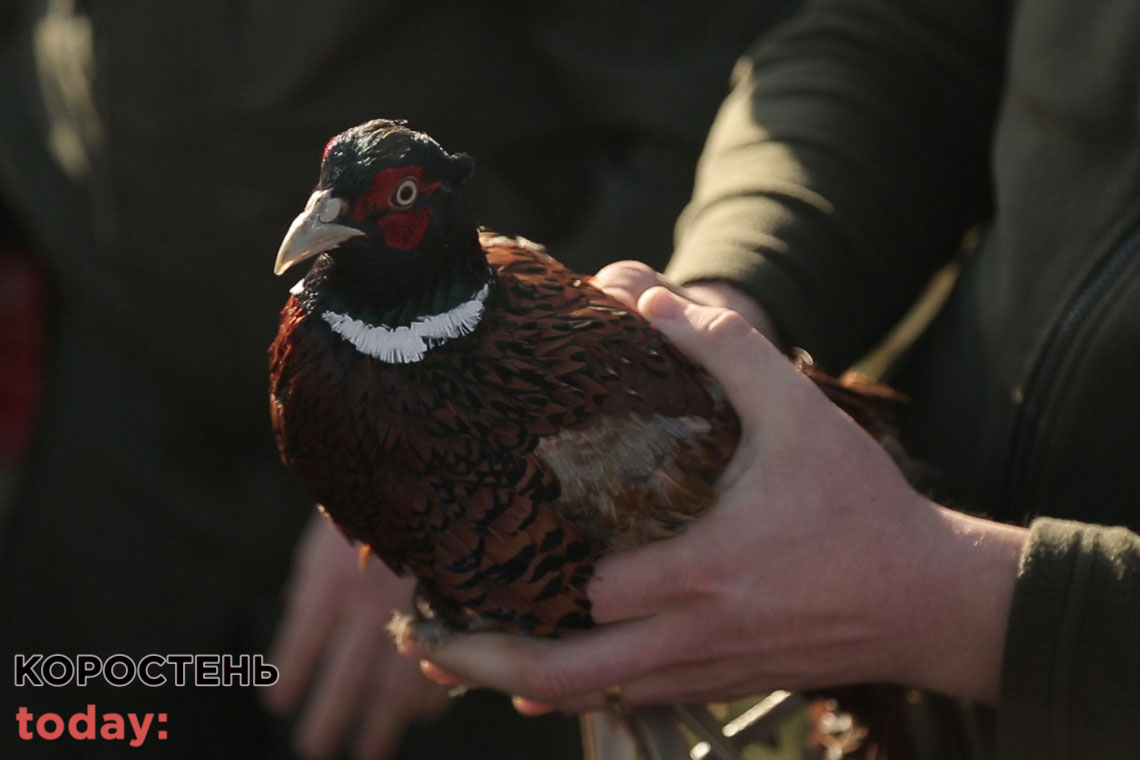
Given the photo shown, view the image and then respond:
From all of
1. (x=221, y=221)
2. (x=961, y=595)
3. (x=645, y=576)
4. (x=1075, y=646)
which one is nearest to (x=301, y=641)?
(x=221, y=221)

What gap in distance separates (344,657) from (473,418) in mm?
964

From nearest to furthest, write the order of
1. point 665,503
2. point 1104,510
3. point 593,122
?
point 665,503 → point 1104,510 → point 593,122

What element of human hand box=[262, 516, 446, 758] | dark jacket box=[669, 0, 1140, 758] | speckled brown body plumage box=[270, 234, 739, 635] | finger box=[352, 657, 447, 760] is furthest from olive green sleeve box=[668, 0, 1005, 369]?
finger box=[352, 657, 447, 760]

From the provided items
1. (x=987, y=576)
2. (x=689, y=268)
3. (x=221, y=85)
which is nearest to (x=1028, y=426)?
(x=987, y=576)

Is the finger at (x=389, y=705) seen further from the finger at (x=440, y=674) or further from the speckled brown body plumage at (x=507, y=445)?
the speckled brown body plumage at (x=507, y=445)

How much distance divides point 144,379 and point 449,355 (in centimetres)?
177

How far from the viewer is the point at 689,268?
5.52 feet

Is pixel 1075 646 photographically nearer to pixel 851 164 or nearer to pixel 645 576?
pixel 645 576

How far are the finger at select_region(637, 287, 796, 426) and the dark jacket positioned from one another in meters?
0.25

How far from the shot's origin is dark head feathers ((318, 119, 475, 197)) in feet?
3.89

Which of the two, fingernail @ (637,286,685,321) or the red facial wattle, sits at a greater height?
the red facial wattle

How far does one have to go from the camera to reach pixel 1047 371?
4.98 ft

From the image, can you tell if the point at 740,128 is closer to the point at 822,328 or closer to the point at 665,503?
the point at 822,328

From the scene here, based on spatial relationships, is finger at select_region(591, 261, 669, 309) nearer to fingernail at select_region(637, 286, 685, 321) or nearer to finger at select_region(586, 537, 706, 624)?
fingernail at select_region(637, 286, 685, 321)
